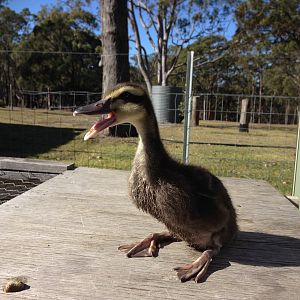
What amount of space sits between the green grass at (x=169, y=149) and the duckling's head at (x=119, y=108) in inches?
83.7

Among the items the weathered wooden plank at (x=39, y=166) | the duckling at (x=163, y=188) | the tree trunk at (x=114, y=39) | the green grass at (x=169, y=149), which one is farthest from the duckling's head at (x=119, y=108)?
the tree trunk at (x=114, y=39)

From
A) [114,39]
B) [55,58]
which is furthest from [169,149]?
[55,58]

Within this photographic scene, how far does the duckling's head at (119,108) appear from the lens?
1.62 m

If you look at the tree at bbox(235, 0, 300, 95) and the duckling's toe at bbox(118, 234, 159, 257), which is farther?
the tree at bbox(235, 0, 300, 95)

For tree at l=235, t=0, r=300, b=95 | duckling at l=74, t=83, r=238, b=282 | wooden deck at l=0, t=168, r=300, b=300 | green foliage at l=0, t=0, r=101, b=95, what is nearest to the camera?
wooden deck at l=0, t=168, r=300, b=300

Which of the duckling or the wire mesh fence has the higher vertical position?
the duckling

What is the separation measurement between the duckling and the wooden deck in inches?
3.5

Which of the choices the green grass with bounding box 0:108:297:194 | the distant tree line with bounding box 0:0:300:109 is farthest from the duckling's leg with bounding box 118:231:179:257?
the distant tree line with bounding box 0:0:300:109

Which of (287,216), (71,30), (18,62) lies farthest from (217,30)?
(287,216)

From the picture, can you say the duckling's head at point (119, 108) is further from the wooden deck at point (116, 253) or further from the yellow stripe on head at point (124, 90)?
the wooden deck at point (116, 253)

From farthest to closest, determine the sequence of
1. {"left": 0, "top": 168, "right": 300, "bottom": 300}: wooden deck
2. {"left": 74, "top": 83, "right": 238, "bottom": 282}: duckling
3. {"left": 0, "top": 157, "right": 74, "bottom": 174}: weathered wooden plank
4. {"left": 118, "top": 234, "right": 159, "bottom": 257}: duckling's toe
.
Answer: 1. {"left": 0, "top": 157, "right": 74, "bottom": 174}: weathered wooden plank
2. {"left": 118, "top": 234, "right": 159, "bottom": 257}: duckling's toe
3. {"left": 74, "top": 83, "right": 238, "bottom": 282}: duckling
4. {"left": 0, "top": 168, "right": 300, "bottom": 300}: wooden deck

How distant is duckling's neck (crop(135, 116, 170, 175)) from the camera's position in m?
→ 1.65

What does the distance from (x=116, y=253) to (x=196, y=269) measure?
1.22 feet

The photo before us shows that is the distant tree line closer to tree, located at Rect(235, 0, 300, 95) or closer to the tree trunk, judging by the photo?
tree, located at Rect(235, 0, 300, 95)
